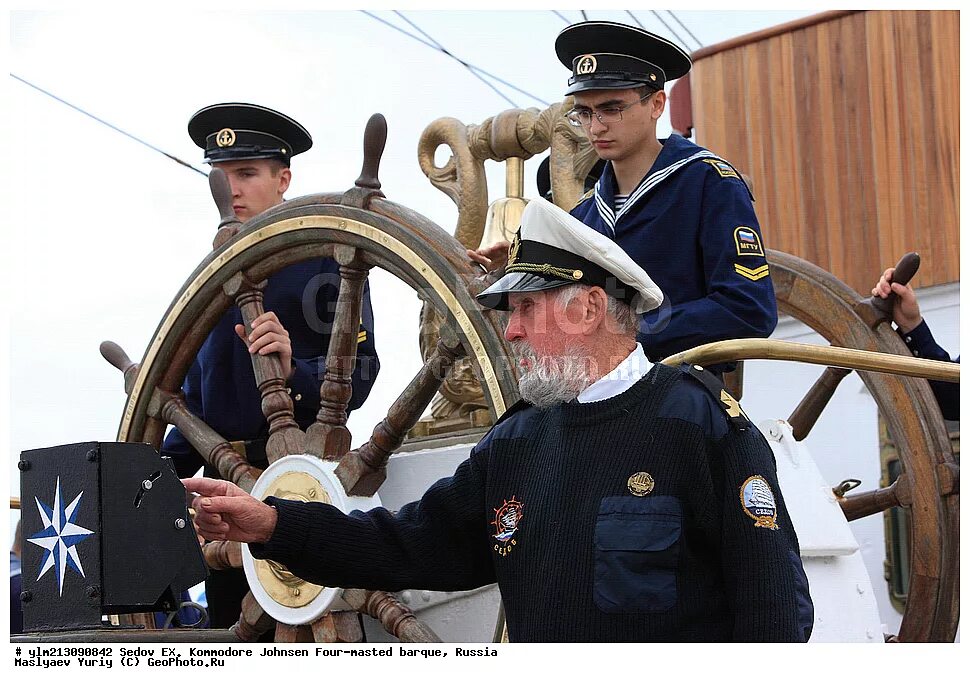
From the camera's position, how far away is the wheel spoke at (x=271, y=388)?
3.16 m

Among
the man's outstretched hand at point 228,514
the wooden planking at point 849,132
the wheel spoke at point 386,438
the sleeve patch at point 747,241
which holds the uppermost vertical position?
the wooden planking at point 849,132

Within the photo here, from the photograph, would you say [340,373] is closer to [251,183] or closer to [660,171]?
[660,171]

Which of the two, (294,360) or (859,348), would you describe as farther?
(859,348)

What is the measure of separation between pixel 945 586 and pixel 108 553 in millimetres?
2249

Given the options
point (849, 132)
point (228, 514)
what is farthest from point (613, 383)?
point (849, 132)

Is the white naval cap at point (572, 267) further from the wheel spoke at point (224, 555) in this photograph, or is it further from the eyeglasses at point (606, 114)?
the wheel spoke at point (224, 555)

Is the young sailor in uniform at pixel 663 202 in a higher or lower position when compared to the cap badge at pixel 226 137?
lower

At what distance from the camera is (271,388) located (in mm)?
3232

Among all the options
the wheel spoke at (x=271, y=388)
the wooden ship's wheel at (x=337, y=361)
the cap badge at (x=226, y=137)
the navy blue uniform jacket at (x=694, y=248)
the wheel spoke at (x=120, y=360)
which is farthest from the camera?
the cap badge at (x=226, y=137)

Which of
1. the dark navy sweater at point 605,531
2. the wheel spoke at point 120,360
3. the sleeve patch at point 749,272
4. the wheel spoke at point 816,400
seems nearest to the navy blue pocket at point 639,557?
the dark navy sweater at point 605,531

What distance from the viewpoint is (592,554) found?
6.75 ft

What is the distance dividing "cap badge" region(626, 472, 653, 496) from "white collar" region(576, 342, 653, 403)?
0.51 ft

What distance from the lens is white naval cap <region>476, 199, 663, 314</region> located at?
7.27 ft

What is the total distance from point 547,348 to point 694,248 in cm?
76
